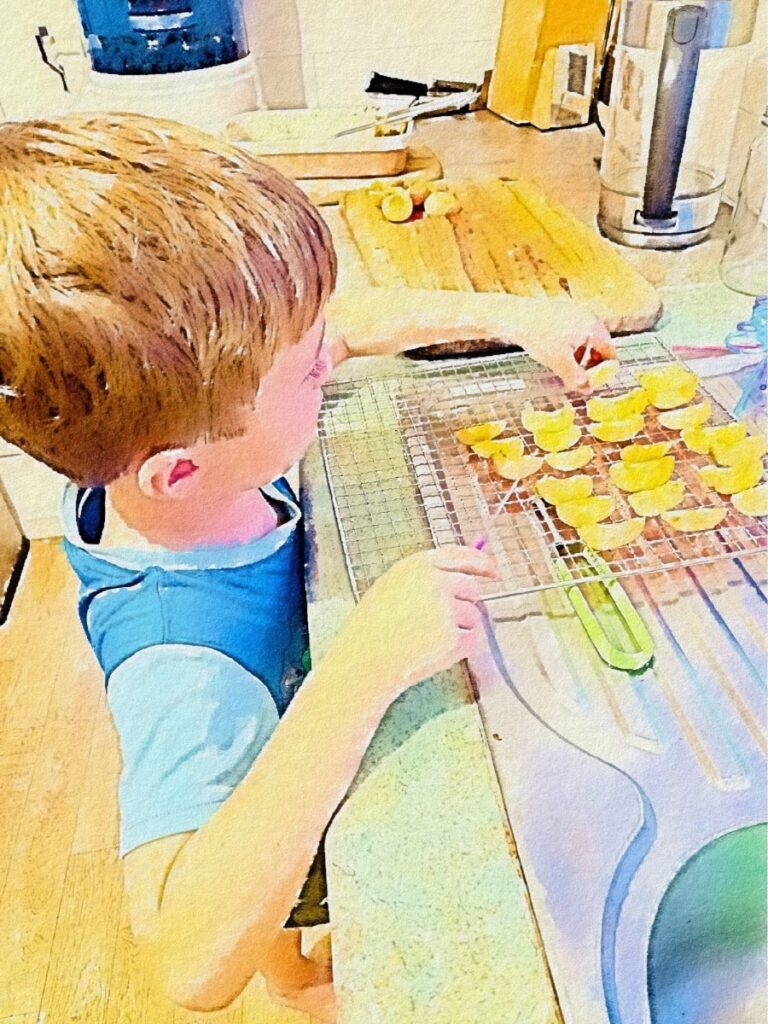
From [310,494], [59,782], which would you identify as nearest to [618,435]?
[310,494]

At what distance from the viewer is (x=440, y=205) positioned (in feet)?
2.23

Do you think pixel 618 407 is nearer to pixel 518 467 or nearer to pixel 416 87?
pixel 518 467

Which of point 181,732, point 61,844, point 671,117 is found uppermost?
point 671,117

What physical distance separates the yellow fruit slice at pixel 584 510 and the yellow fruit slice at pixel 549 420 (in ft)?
0.21

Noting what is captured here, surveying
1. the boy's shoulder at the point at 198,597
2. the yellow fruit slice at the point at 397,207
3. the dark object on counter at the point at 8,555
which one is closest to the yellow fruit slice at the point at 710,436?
the boy's shoulder at the point at 198,597

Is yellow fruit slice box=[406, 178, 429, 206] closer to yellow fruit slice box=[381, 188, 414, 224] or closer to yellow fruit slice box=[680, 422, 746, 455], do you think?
yellow fruit slice box=[381, 188, 414, 224]

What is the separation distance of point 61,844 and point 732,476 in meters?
0.83

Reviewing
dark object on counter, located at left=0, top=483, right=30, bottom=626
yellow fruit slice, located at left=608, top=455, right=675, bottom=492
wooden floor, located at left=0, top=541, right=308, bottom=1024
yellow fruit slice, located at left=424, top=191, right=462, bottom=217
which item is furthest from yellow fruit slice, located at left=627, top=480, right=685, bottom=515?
dark object on counter, located at left=0, top=483, right=30, bottom=626

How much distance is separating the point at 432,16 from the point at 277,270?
1.02 feet

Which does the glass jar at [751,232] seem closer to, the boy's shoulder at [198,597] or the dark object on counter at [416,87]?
the dark object on counter at [416,87]

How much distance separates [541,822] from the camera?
313mm

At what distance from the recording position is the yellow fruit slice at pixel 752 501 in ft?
1.38

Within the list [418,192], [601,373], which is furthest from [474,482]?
[418,192]

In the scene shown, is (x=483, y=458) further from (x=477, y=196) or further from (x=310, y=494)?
(x=477, y=196)
